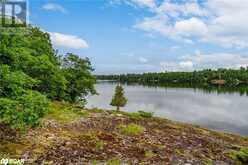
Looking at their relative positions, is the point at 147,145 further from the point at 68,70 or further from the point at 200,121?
the point at 200,121

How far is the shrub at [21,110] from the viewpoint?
28.5 ft

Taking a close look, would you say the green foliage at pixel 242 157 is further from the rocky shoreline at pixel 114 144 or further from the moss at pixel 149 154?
the moss at pixel 149 154

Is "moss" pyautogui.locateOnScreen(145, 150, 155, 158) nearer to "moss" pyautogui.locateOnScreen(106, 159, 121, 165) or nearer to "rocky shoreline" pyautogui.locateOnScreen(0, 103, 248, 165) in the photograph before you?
"rocky shoreline" pyautogui.locateOnScreen(0, 103, 248, 165)

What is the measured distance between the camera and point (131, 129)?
1580 centimetres

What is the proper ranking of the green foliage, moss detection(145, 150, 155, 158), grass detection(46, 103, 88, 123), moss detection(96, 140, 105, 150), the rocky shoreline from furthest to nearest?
grass detection(46, 103, 88, 123)
the green foliage
moss detection(96, 140, 105, 150)
moss detection(145, 150, 155, 158)
the rocky shoreline

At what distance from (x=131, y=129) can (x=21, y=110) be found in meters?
7.72

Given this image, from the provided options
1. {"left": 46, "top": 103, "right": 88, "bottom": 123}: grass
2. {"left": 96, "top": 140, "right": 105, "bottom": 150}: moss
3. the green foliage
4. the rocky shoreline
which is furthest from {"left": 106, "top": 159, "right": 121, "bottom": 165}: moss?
{"left": 46, "top": 103, "right": 88, "bottom": 123}: grass

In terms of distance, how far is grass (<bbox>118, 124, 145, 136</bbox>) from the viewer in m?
15.5

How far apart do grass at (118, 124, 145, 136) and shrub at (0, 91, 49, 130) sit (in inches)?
270

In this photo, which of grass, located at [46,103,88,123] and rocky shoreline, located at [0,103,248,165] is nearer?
rocky shoreline, located at [0,103,248,165]

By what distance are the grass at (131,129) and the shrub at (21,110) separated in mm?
6851

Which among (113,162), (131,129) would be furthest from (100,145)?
(131,129)

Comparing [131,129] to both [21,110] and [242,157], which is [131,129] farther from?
[21,110]

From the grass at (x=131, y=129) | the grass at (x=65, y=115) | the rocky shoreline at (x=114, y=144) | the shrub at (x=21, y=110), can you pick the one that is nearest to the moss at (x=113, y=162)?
the rocky shoreline at (x=114, y=144)
